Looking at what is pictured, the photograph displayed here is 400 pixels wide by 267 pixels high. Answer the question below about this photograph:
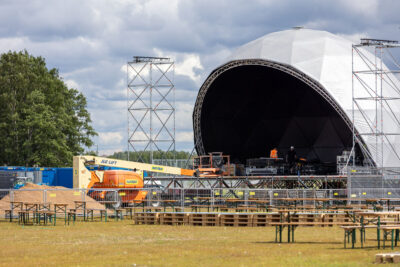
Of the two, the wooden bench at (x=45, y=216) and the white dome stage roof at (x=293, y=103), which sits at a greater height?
the white dome stage roof at (x=293, y=103)

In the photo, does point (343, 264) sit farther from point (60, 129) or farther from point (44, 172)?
point (60, 129)

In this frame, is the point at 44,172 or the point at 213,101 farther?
the point at 213,101

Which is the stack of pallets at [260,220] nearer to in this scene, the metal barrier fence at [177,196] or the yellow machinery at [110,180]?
the metal barrier fence at [177,196]

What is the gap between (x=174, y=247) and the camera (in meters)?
19.0

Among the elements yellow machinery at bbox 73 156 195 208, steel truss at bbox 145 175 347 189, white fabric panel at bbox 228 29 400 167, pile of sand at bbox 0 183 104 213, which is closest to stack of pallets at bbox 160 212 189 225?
yellow machinery at bbox 73 156 195 208

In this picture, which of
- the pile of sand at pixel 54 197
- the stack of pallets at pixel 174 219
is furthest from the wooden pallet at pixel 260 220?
the pile of sand at pixel 54 197

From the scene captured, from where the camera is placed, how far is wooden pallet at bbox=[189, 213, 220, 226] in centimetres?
2828

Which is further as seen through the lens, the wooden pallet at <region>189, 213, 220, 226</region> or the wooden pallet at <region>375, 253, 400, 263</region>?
the wooden pallet at <region>189, 213, 220, 226</region>

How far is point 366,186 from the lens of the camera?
38.2 m

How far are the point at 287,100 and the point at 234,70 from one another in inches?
366

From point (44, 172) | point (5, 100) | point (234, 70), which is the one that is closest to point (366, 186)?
point (234, 70)

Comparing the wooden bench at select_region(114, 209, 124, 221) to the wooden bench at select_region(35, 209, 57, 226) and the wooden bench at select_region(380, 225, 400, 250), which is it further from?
the wooden bench at select_region(380, 225, 400, 250)

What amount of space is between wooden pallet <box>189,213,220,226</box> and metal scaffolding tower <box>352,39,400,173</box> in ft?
78.5

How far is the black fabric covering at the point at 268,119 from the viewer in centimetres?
6162
